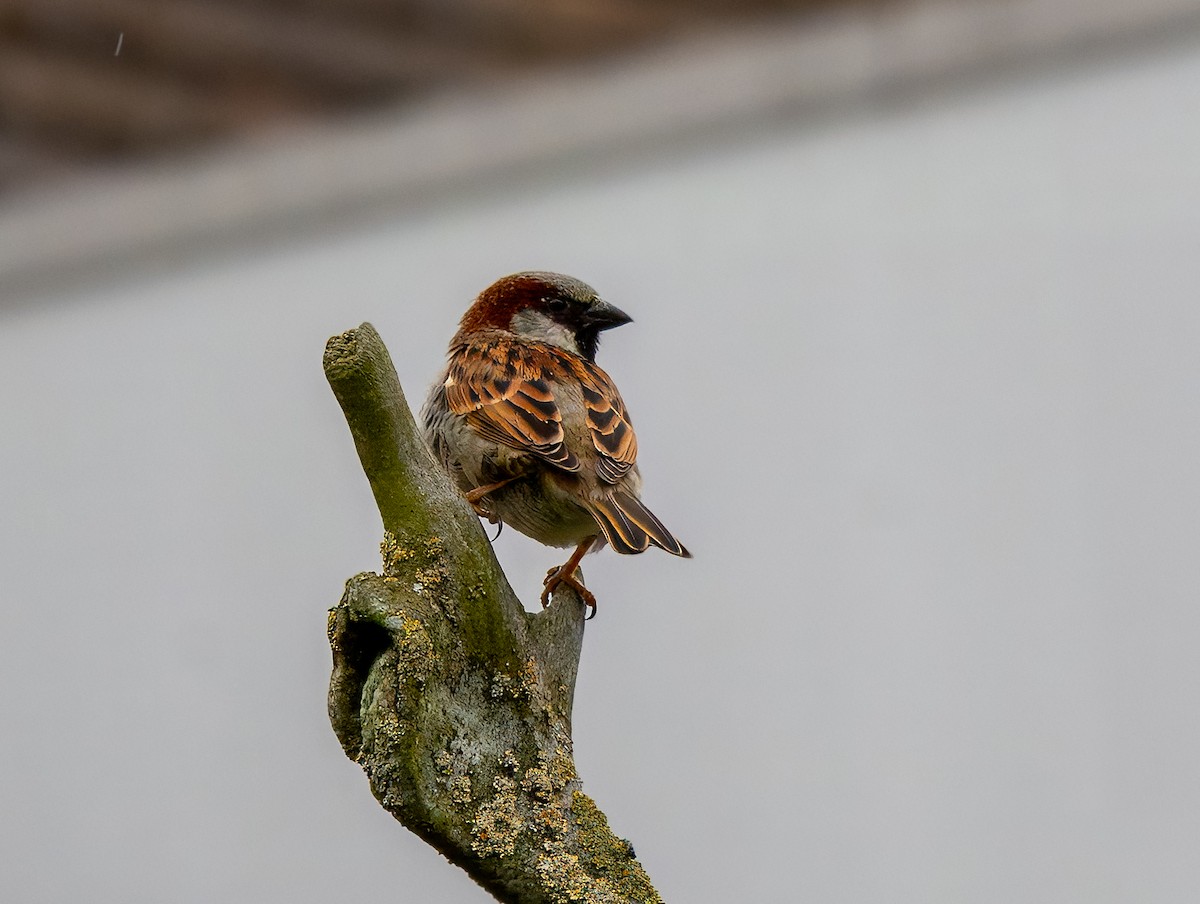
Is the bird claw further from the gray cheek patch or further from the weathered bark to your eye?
the gray cheek patch

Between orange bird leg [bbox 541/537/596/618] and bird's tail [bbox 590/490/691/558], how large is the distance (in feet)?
0.21

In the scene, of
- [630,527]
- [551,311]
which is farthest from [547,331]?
[630,527]

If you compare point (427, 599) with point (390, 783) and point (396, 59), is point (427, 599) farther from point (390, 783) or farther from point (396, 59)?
point (396, 59)

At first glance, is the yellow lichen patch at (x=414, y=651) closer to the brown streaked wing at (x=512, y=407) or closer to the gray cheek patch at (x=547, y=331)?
the brown streaked wing at (x=512, y=407)

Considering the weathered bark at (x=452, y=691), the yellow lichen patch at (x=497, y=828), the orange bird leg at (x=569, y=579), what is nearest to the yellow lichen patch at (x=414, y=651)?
the weathered bark at (x=452, y=691)

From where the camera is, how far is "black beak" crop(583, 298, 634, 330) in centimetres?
214

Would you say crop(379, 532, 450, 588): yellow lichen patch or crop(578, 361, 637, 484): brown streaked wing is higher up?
Answer: crop(578, 361, 637, 484): brown streaked wing

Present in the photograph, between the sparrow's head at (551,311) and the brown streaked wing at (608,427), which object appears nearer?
the brown streaked wing at (608,427)

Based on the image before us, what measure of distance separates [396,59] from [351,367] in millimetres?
3386

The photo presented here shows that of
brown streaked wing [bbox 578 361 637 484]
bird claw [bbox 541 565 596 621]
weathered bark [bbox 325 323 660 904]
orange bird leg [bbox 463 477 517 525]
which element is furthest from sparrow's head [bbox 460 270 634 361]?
weathered bark [bbox 325 323 660 904]

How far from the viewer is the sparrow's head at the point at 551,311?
214 centimetres

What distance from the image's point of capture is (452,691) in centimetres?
113

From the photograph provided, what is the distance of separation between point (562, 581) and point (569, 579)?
0.03 m

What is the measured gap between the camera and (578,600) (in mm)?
1362
